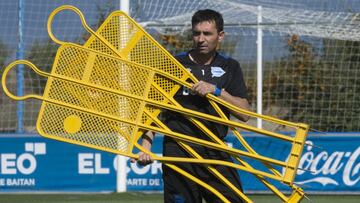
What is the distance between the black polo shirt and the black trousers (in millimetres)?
100

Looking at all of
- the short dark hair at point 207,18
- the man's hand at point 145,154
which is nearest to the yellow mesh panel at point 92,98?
the man's hand at point 145,154

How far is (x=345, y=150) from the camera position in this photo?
39.1ft

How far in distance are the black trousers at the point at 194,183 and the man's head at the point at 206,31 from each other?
0.66 metres

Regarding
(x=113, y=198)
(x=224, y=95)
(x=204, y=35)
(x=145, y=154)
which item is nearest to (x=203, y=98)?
(x=224, y=95)

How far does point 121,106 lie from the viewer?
17.5 ft

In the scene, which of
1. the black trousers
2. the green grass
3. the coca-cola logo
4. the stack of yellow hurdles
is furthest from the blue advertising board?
the stack of yellow hurdles

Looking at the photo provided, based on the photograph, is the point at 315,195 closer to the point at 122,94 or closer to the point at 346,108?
the point at 346,108

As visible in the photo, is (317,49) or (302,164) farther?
(317,49)

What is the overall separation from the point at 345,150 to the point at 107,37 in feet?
23.2

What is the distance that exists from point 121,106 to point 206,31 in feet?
2.44

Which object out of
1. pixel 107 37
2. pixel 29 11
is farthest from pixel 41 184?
pixel 107 37

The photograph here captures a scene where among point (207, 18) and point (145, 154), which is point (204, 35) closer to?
point (207, 18)

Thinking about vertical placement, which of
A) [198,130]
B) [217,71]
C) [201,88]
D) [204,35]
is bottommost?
[198,130]

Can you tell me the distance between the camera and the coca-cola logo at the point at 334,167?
11.8 meters
